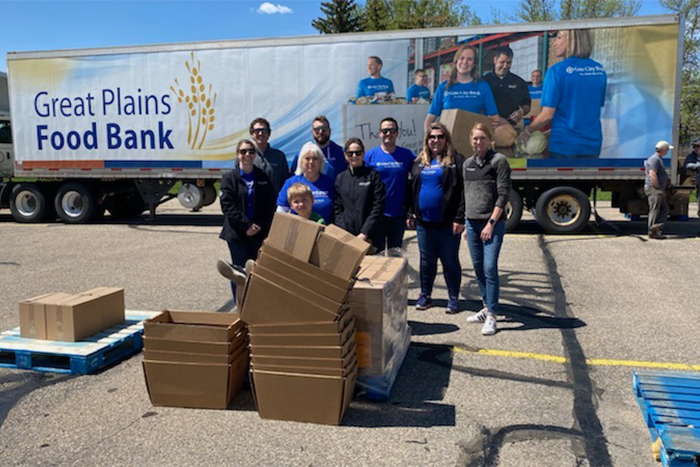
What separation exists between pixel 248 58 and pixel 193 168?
267cm

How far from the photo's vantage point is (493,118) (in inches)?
433

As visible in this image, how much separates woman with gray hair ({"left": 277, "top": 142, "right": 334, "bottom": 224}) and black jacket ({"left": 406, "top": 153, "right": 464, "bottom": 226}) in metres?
0.93

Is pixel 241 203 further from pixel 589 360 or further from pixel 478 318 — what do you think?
pixel 589 360

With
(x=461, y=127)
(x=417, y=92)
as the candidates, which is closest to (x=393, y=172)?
(x=461, y=127)

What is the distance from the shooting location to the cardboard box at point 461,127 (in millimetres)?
9992

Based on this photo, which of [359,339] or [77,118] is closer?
[359,339]

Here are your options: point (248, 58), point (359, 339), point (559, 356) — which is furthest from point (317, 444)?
point (248, 58)

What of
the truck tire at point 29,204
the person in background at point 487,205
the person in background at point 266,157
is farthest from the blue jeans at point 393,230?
the truck tire at point 29,204

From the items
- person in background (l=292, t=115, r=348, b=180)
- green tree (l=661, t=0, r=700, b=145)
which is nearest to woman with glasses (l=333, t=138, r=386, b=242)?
person in background (l=292, t=115, r=348, b=180)

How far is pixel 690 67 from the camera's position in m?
33.3

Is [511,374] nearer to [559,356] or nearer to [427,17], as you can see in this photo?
[559,356]

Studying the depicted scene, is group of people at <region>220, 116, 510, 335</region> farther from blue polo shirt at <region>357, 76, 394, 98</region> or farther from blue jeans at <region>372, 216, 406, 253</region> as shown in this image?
Result: blue polo shirt at <region>357, 76, 394, 98</region>

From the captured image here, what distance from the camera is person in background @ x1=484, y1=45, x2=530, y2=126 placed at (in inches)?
427

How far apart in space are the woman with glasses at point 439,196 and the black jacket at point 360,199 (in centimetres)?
55
